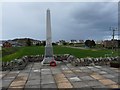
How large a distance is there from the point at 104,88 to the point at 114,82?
132cm

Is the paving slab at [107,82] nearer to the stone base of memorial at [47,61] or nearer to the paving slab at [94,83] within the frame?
the paving slab at [94,83]

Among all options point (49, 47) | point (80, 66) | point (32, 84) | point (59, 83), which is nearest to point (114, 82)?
point (59, 83)

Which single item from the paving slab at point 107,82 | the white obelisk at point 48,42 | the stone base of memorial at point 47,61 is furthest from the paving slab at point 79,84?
the white obelisk at point 48,42

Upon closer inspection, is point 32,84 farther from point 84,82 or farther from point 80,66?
point 80,66

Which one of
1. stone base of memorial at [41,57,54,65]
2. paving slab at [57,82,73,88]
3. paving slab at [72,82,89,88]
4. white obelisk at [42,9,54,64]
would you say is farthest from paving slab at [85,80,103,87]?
white obelisk at [42,9,54,64]

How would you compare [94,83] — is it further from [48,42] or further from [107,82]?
[48,42]

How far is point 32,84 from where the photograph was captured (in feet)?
33.0

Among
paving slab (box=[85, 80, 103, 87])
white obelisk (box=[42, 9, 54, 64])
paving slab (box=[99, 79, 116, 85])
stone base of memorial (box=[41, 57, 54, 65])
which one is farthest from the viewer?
white obelisk (box=[42, 9, 54, 64])

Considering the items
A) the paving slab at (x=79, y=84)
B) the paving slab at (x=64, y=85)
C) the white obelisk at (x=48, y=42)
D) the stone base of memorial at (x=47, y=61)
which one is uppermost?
the white obelisk at (x=48, y=42)

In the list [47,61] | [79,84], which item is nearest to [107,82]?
[79,84]

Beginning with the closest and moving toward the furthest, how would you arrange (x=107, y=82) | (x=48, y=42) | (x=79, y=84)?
(x=79, y=84) → (x=107, y=82) → (x=48, y=42)

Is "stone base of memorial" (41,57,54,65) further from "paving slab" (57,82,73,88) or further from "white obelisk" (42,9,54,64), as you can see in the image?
"paving slab" (57,82,73,88)

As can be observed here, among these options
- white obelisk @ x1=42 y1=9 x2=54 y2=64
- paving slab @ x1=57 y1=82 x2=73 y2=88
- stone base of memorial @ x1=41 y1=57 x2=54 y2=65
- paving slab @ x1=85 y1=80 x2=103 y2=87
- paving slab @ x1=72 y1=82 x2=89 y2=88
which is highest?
white obelisk @ x1=42 y1=9 x2=54 y2=64

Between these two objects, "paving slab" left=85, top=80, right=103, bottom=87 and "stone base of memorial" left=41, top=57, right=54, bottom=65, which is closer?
"paving slab" left=85, top=80, right=103, bottom=87
